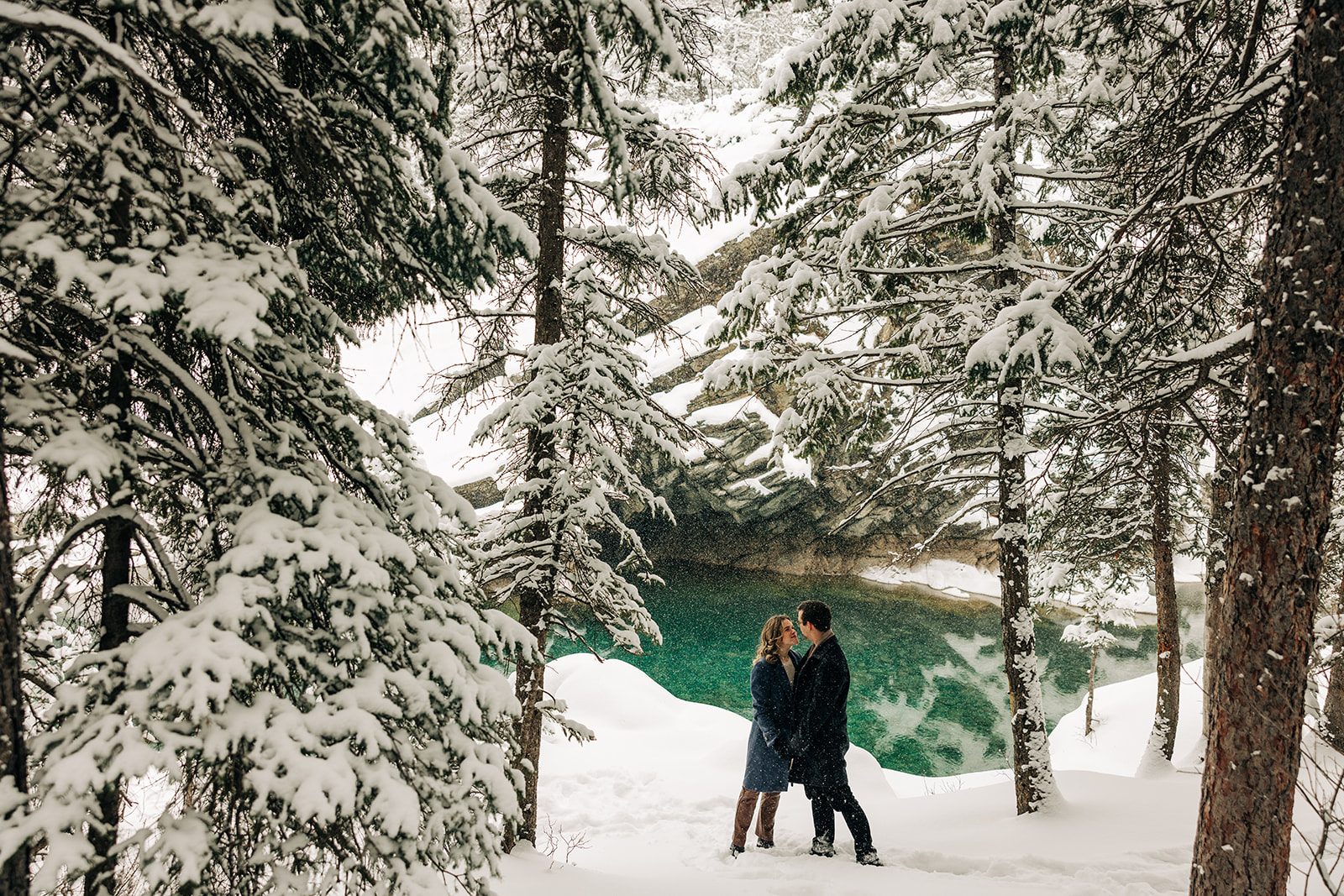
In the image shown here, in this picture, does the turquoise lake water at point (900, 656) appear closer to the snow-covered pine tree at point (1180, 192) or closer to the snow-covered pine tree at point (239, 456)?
the snow-covered pine tree at point (1180, 192)

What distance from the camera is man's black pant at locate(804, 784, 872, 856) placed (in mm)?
4898

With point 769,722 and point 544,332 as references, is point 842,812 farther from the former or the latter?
point 544,332

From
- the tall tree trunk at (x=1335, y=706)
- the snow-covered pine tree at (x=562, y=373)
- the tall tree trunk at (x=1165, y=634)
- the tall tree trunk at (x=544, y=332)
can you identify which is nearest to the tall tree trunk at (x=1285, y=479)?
the snow-covered pine tree at (x=562, y=373)

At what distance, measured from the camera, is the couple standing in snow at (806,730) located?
4.91m

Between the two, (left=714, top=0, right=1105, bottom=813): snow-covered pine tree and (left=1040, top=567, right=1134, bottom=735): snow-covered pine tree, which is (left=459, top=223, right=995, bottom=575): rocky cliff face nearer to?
(left=1040, top=567, right=1134, bottom=735): snow-covered pine tree

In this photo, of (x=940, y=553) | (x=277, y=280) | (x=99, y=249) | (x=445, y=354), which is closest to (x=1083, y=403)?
(x=277, y=280)

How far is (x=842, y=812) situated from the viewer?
4.91 m

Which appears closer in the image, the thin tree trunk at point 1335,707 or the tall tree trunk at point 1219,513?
the tall tree trunk at point 1219,513

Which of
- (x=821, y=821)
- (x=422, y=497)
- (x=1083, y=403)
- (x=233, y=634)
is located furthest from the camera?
(x=1083, y=403)

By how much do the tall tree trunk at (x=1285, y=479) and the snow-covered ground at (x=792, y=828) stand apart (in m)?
1.55

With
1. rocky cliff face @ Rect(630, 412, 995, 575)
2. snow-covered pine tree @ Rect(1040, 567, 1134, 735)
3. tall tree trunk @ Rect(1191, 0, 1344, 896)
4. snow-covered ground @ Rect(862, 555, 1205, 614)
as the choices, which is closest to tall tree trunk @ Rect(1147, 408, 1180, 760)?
snow-covered pine tree @ Rect(1040, 567, 1134, 735)

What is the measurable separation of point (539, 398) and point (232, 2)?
3.32 metres

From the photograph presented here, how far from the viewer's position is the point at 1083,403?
6.45m

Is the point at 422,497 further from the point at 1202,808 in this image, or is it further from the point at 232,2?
the point at 1202,808
